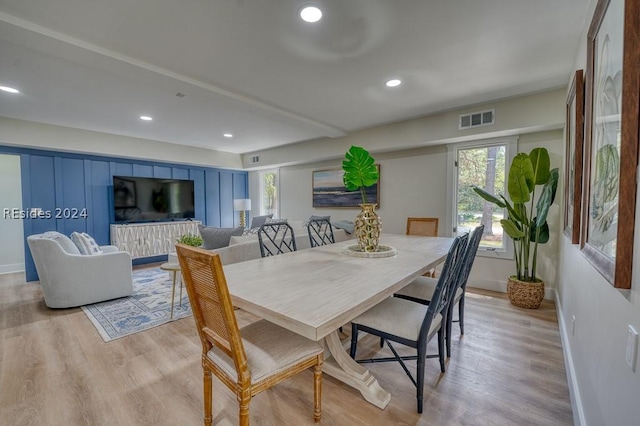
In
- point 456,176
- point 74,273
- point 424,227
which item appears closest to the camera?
point 74,273

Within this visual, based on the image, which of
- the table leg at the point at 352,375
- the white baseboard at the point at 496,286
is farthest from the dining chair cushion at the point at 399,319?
the white baseboard at the point at 496,286

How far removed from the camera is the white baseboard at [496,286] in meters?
3.43

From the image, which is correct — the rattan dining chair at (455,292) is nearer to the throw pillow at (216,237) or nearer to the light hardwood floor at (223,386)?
the light hardwood floor at (223,386)

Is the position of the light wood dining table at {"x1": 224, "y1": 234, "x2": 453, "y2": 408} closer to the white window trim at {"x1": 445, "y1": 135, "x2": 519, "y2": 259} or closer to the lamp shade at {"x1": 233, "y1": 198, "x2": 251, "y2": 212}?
the white window trim at {"x1": 445, "y1": 135, "x2": 519, "y2": 259}

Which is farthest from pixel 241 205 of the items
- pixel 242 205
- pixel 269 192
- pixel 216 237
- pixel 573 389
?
pixel 573 389

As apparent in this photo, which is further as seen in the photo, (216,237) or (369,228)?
(216,237)

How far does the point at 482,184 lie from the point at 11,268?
8.30 metres

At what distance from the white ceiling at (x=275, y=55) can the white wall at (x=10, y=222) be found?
1.96 meters

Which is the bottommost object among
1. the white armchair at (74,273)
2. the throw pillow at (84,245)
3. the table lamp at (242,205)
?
the white armchair at (74,273)

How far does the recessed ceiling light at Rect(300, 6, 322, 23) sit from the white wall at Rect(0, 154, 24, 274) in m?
6.29

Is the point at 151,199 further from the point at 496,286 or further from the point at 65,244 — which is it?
the point at 496,286

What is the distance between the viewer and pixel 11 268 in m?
5.14

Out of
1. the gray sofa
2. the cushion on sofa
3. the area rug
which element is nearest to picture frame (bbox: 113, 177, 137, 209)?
the cushion on sofa

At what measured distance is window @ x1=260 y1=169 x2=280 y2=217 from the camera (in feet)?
22.7
